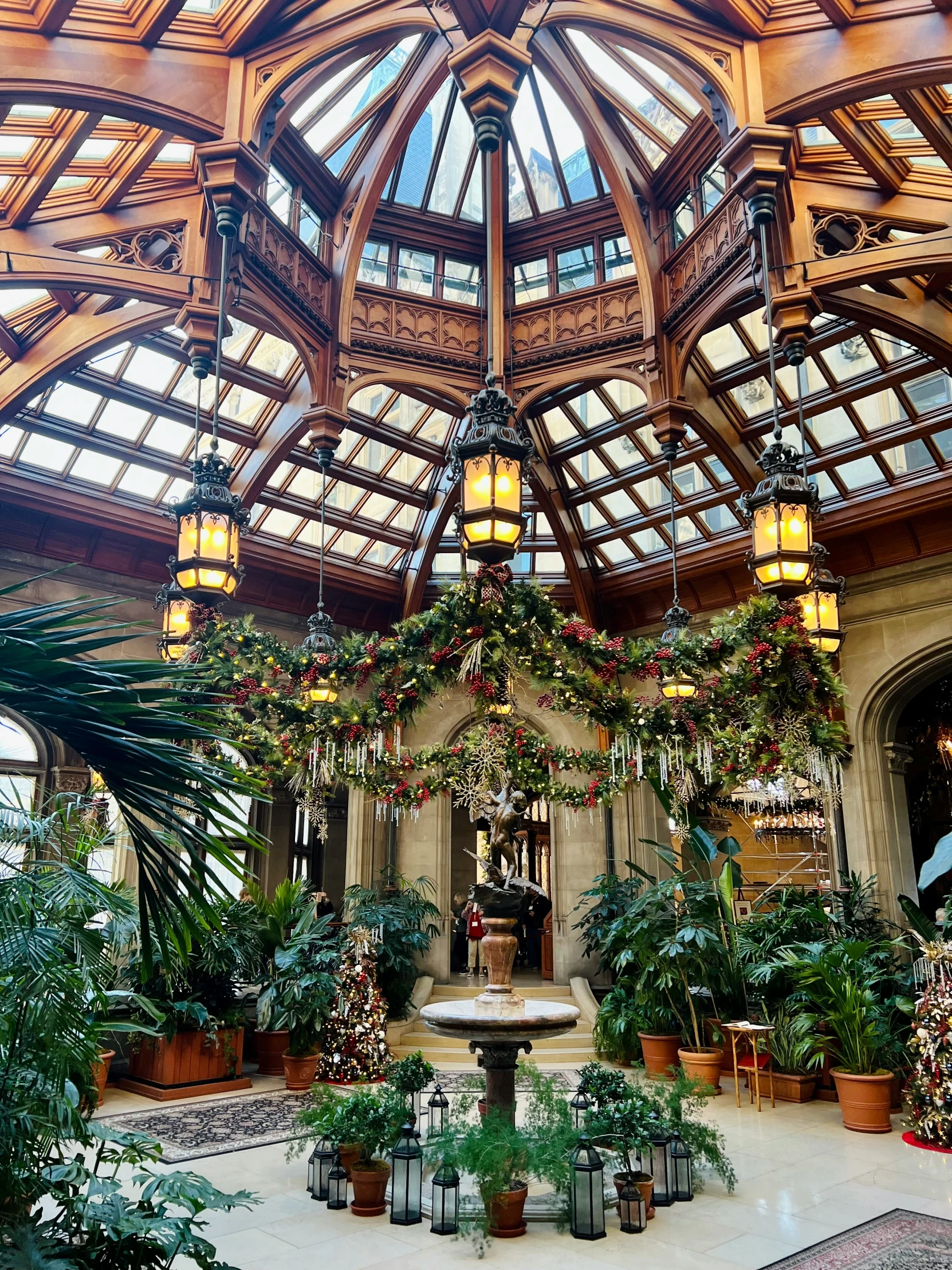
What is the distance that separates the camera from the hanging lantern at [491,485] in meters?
5.19

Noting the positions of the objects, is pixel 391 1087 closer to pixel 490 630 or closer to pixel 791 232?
pixel 490 630

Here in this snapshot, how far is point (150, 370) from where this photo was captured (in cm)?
1160

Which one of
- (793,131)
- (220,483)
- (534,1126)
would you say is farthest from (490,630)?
(793,131)

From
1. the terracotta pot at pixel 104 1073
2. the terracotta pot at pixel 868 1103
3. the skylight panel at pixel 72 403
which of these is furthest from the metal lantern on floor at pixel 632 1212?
the skylight panel at pixel 72 403

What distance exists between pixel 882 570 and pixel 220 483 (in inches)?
366

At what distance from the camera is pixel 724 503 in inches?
546

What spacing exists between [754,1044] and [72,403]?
10476 millimetres

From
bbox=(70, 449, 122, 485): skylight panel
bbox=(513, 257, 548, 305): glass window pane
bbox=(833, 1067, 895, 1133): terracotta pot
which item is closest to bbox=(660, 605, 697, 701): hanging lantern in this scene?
bbox=(833, 1067, 895, 1133): terracotta pot

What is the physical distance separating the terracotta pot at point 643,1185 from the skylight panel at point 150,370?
32.6 ft

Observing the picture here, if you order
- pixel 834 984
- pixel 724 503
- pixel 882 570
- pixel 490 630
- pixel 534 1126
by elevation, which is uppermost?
pixel 724 503

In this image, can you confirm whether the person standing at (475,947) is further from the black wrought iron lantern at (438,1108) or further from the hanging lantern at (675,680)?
the hanging lantern at (675,680)

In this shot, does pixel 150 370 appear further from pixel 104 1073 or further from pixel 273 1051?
pixel 273 1051

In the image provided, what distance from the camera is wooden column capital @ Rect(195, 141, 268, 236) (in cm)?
700

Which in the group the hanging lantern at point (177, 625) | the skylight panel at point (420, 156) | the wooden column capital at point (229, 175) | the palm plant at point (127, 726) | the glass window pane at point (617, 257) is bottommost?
the palm plant at point (127, 726)
